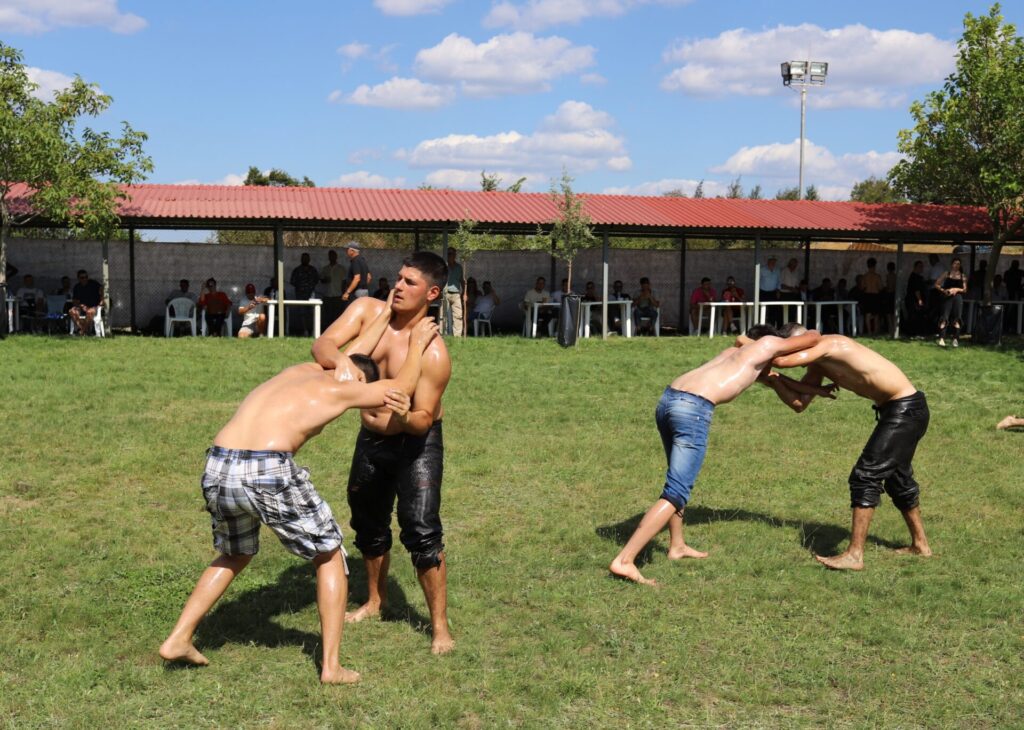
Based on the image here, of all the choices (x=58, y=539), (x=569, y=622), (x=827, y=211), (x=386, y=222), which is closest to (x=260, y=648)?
(x=569, y=622)

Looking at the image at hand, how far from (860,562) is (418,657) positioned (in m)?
2.84

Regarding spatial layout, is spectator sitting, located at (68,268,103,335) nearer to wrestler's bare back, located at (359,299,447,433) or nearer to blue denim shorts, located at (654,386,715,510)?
blue denim shorts, located at (654,386,715,510)

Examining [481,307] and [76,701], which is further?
[481,307]

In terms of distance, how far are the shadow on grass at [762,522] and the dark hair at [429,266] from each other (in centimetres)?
230

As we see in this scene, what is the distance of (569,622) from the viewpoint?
5.26m

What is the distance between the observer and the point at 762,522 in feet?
23.5

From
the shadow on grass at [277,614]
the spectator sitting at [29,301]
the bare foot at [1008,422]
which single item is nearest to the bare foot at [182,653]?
the shadow on grass at [277,614]

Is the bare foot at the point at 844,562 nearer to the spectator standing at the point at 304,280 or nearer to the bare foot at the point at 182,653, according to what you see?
the bare foot at the point at 182,653

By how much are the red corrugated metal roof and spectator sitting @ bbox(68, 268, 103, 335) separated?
4.43ft

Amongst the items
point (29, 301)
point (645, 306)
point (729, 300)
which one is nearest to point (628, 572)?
point (645, 306)

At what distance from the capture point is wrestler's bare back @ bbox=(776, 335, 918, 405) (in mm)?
6293

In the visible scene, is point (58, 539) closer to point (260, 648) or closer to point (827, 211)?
point (260, 648)

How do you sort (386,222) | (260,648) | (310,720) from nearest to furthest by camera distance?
(310,720) → (260,648) → (386,222)

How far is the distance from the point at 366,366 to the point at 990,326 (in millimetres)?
16795
